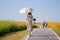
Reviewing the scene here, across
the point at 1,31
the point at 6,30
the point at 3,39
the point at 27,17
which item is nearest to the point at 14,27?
the point at 6,30

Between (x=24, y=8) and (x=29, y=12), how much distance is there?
2.64 m

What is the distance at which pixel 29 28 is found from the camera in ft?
67.7

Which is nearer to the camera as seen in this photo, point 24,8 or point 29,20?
point 29,20

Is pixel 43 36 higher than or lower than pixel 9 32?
higher

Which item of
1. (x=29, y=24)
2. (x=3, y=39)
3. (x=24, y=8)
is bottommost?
(x=3, y=39)

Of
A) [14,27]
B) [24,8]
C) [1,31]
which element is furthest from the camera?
[14,27]

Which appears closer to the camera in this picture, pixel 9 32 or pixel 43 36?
pixel 43 36

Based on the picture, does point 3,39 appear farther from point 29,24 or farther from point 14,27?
point 14,27

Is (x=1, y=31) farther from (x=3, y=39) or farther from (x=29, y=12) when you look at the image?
(x=29, y=12)

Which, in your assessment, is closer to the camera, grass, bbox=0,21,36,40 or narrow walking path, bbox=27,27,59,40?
narrow walking path, bbox=27,27,59,40

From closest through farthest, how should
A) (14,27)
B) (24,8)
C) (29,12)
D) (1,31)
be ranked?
(29,12) < (24,8) < (1,31) < (14,27)

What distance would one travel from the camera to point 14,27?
35.5 metres

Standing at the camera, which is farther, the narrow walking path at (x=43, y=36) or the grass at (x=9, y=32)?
the grass at (x=9, y=32)

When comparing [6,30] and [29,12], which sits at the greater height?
[29,12]
